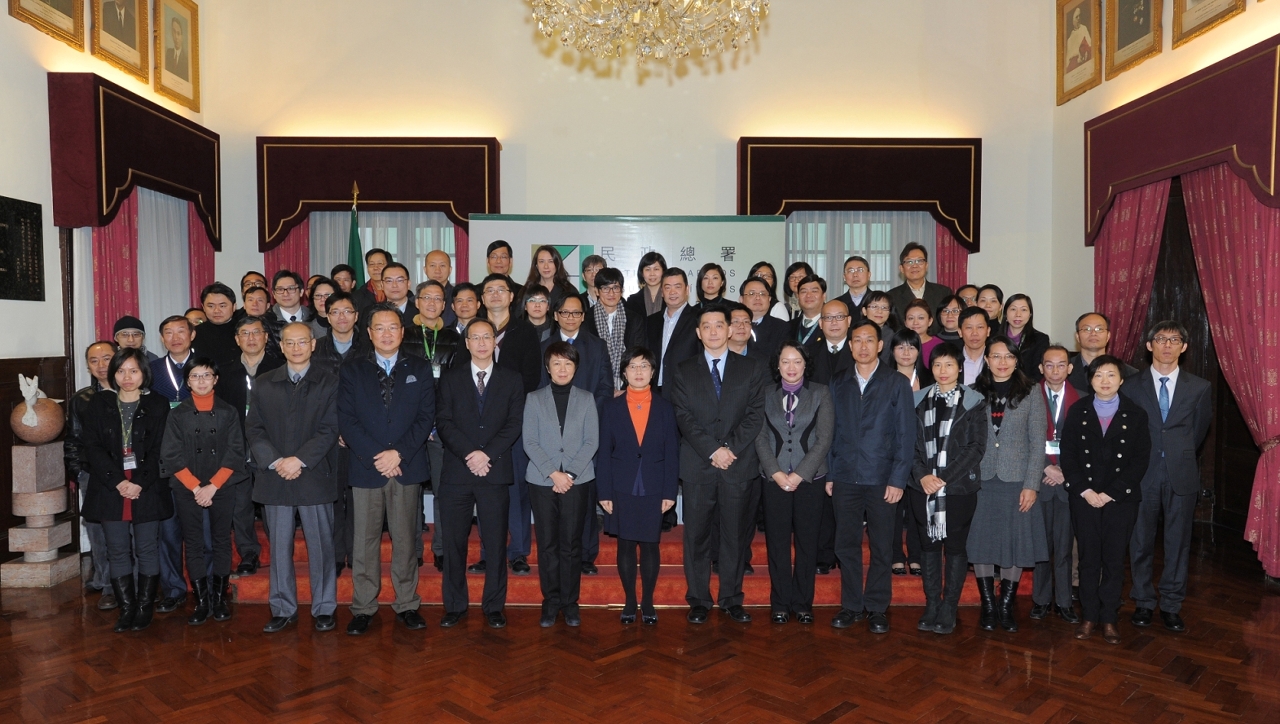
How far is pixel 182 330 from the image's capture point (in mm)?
4434

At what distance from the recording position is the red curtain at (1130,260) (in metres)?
6.00

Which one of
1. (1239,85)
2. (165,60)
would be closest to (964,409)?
(1239,85)

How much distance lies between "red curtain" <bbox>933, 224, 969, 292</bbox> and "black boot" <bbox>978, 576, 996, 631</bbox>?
412cm

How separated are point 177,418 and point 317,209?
390cm

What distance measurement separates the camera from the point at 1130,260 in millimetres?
6238

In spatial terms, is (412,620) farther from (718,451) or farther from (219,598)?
(718,451)

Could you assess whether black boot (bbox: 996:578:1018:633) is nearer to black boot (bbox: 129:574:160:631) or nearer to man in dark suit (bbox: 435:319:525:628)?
man in dark suit (bbox: 435:319:525:628)

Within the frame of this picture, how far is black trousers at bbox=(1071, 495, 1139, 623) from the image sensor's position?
3904 mm

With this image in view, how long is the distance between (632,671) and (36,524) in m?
3.76

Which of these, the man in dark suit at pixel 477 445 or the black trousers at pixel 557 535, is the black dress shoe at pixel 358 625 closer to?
the man in dark suit at pixel 477 445

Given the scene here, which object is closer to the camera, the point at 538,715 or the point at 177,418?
the point at 538,715

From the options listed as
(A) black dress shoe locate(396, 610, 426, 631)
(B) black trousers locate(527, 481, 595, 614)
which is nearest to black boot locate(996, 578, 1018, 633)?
(B) black trousers locate(527, 481, 595, 614)

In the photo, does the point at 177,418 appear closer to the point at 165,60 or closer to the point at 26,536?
the point at 26,536

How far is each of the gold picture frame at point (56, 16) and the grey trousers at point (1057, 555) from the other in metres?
6.59
